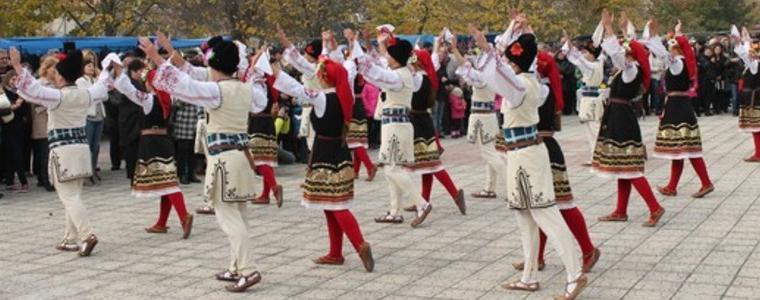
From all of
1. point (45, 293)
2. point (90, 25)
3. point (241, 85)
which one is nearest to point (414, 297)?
point (241, 85)

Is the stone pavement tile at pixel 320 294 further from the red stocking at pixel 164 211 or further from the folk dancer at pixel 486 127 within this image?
the folk dancer at pixel 486 127

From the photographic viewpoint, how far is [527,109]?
6.98 meters

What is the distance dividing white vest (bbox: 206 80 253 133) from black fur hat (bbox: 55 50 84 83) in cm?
206

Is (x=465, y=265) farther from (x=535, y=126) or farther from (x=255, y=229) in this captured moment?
(x=255, y=229)

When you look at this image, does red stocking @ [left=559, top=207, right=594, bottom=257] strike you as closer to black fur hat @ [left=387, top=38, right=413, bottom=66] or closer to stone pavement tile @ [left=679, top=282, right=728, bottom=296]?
stone pavement tile @ [left=679, top=282, right=728, bottom=296]

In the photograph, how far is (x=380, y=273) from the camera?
7859 mm

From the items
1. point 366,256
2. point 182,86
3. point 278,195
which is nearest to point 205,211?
point 278,195

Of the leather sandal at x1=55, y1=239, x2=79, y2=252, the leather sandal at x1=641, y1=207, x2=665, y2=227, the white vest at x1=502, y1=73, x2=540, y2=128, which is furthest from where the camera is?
the leather sandal at x1=641, y1=207, x2=665, y2=227

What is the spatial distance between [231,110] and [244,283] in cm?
129

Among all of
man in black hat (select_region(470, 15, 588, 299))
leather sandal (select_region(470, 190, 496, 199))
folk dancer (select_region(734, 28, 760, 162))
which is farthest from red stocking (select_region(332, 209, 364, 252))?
folk dancer (select_region(734, 28, 760, 162))

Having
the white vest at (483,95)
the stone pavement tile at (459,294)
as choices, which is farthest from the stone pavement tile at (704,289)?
the white vest at (483,95)

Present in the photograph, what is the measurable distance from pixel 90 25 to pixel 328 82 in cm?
2181

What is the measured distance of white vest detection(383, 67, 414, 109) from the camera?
32.3ft

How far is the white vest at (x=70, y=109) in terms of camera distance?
28.9 ft
